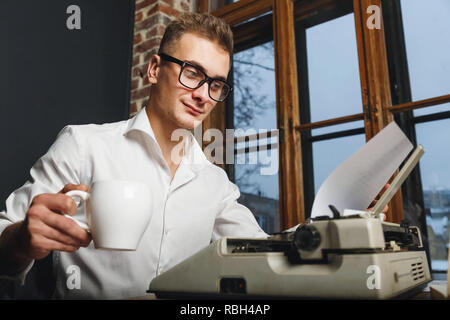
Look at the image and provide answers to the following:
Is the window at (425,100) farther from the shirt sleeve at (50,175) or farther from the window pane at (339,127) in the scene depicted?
the shirt sleeve at (50,175)

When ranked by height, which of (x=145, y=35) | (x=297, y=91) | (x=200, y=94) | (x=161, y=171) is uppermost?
(x=145, y=35)

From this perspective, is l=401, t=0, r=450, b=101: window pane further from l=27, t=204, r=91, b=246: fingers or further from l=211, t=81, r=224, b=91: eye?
l=27, t=204, r=91, b=246: fingers

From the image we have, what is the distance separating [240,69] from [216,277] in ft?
5.45

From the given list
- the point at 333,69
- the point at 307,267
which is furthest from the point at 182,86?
the point at 333,69

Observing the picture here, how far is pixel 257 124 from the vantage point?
6.26ft

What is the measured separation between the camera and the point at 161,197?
43.5 inches

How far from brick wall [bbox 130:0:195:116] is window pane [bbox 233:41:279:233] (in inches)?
18.0

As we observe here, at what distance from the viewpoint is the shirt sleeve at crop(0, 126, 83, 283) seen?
768 mm

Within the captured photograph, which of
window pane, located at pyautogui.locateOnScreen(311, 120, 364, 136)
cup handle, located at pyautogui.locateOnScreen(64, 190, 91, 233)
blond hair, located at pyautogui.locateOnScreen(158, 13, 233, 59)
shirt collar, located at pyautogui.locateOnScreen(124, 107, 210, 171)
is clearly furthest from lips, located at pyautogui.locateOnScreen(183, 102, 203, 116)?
window pane, located at pyautogui.locateOnScreen(311, 120, 364, 136)

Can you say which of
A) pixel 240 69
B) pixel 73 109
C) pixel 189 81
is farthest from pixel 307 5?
pixel 73 109

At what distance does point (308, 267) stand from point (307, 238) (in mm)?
42

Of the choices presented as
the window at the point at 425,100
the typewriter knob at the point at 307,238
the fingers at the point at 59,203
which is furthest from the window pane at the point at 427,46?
the fingers at the point at 59,203

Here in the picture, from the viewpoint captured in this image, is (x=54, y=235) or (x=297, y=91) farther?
(x=297, y=91)

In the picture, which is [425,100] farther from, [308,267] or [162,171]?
[308,267]
